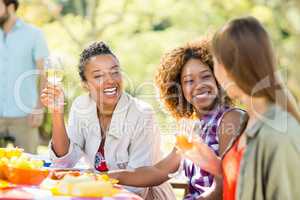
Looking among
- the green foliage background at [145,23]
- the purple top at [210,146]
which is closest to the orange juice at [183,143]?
the purple top at [210,146]

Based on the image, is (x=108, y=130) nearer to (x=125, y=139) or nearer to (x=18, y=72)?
(x=125, y=139)

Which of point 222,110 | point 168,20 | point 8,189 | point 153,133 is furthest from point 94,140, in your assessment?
point 168,20

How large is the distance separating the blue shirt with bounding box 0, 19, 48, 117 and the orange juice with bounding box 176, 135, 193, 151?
3.00 m

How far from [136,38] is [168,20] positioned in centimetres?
63

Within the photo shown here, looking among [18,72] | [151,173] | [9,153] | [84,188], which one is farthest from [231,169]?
[18,72]

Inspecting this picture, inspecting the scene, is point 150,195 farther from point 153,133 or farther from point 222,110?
point 222,110

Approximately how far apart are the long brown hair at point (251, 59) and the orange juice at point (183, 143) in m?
0.36

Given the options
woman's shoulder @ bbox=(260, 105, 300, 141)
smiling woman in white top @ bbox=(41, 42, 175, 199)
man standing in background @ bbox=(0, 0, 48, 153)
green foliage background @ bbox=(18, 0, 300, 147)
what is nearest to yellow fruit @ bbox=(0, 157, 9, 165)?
smiling woman in white top @ bbox=(41, 42, 175, 199)

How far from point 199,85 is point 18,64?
8.37 ft

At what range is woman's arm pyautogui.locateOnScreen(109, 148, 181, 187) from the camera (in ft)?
11.1

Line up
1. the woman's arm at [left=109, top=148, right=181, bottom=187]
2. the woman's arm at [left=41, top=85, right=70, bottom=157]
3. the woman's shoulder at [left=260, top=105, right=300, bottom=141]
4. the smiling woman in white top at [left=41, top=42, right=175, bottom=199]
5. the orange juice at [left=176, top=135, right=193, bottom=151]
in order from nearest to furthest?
the woman's shoulder at [left=260, top=105, right=300, bottom=141], the orange juice at [left=176, top=135, right=193, bottom=151], the woman's arm at [left=41, top=85, right=70, bottom=157], the woman's arm at [left=109, top=148, right=181, bottom=187], the smiling woman in white top at [left=41, top=42, right=175, bottom=199]

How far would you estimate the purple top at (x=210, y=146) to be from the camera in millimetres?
3268

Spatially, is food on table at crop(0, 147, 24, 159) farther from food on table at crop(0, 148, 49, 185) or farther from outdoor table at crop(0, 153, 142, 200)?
outdoor table at crop(0, 153, 142, 200)

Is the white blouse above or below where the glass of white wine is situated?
below
